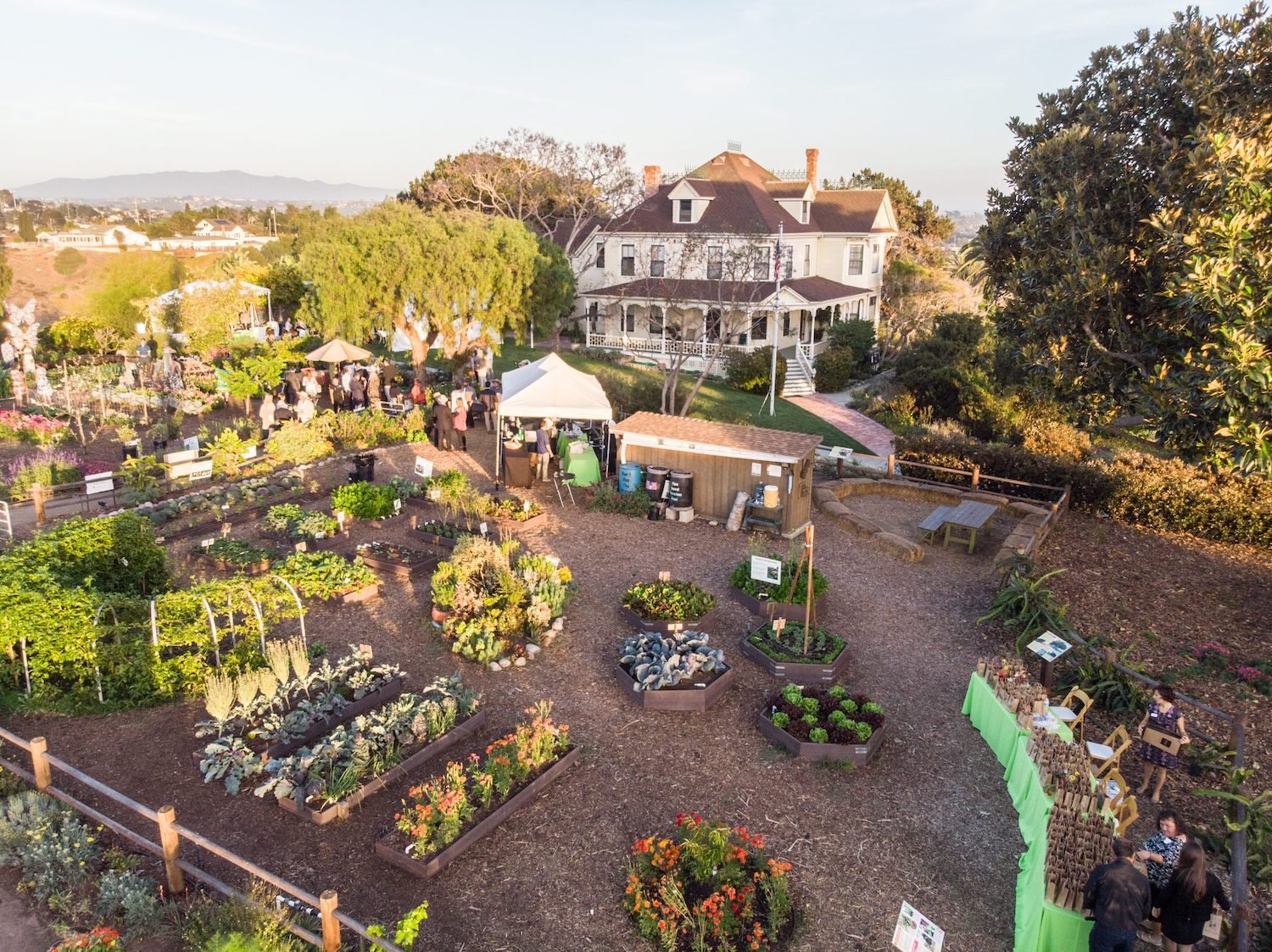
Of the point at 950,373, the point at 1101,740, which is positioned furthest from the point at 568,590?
the point at 950,373

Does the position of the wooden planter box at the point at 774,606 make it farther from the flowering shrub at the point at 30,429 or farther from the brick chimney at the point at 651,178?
the brick chimney at the point at 651,178

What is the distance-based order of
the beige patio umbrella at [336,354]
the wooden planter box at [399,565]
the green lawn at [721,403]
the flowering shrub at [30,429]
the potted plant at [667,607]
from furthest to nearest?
the green lawn at [721,403]
the beige patio umbrella at [336,354]
the flowering shrub at [30,429]
the wooden planter box at [399,565]
the potted plant at [667,607]

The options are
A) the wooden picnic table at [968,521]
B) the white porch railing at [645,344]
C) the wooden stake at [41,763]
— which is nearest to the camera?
the wooden stake at [41,763]

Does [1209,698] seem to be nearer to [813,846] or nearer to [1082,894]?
[1082,894]

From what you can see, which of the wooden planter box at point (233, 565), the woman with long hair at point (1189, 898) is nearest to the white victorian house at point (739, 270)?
the wooden planter box at point (233, 565)

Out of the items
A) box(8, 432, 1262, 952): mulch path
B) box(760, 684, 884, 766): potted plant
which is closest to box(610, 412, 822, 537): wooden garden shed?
box(8, 432, 1262, 952): mulch path
